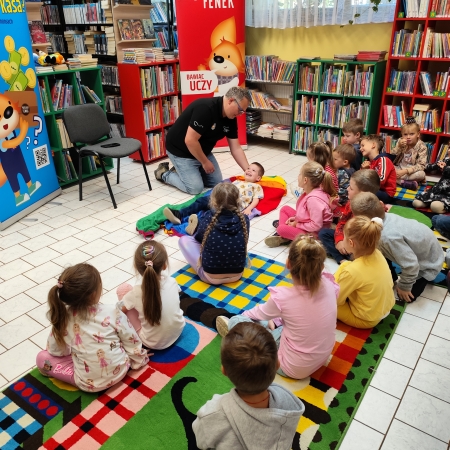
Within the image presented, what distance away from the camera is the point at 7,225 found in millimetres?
3742

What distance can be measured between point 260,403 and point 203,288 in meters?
1.51

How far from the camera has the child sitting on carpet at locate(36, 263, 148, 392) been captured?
5.84ft

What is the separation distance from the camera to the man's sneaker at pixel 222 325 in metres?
2.27

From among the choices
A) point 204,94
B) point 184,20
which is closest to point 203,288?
point 204,94

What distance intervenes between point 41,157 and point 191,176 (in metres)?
1.52

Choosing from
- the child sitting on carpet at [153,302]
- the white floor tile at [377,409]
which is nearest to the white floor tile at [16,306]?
the child sitting on carpet at [153,302]

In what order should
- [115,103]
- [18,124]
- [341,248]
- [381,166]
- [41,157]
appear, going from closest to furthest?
[341,248]
[18,124]
[381,166]
[41,157]
[115,103]

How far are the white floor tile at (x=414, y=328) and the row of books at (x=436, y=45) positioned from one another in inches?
129

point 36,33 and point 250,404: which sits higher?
point 36,33

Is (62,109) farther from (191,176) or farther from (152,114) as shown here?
(191,176)

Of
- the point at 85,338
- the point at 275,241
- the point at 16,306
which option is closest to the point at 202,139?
the point at 275,241

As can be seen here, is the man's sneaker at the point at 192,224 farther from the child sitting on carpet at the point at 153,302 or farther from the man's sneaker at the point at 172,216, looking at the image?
the child sitting on carpet at the point at 153,302

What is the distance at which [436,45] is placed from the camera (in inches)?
174

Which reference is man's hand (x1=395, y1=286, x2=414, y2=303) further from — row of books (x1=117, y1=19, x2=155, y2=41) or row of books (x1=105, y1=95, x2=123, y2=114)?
row of books (x1=117, y1=19, x2=155, y2=41)
